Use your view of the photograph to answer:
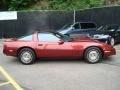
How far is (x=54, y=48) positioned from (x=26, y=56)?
1.14 m

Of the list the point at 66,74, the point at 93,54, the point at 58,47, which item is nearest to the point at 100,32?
the point at 93,54

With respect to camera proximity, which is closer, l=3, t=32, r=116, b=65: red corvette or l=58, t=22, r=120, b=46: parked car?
l=3, t=32, r=116, b=65: red corvette

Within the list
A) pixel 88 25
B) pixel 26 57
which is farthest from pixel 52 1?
pixel 26 57

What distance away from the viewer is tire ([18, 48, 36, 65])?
13.1m

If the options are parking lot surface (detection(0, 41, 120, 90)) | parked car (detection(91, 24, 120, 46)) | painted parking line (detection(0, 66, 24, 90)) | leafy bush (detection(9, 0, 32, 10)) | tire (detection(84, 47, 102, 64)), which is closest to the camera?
parking lot surface (detection(0, 41, 120, 90))

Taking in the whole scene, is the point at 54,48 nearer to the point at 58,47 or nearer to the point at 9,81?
the point at 58,47

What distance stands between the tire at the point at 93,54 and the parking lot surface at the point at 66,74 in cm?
23

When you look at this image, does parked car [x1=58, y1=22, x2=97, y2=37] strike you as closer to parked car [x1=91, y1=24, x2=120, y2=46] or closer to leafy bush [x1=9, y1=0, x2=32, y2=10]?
parked car [x1=91, y1=24, x2=120, y2=46]

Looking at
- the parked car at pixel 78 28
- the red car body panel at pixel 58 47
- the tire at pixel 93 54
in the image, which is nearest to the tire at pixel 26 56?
the red car body panel at pixel 58 47

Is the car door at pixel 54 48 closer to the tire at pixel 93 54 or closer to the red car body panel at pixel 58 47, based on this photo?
the red car body panel at pixel 58 47

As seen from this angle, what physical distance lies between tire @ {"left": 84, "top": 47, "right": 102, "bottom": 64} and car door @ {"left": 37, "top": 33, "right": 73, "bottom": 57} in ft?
1.98

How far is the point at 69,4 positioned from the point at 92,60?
19.2m

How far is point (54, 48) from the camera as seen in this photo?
12945 mm

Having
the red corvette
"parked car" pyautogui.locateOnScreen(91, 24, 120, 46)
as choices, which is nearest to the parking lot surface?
the red corvette
